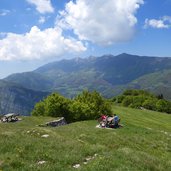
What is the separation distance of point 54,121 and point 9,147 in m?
36.5

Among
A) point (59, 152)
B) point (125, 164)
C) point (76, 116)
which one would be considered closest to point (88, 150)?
point (59, 152)

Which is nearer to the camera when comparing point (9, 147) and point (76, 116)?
point (9, 147)

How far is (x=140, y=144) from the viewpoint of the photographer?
3828cm

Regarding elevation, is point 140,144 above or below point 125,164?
below

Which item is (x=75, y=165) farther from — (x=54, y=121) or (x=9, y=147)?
(x=54, y=121)

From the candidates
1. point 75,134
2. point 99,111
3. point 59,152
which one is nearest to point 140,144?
point 75,134

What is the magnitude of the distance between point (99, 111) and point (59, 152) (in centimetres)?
6307

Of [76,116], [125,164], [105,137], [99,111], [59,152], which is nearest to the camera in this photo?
[125,164]

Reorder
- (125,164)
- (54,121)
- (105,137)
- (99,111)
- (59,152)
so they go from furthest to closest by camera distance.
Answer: (99,111), (54,121), (105,137), (59,152), (125,164)

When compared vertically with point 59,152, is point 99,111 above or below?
below

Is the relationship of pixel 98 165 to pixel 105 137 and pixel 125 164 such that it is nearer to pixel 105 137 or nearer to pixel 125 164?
pixel 125 164

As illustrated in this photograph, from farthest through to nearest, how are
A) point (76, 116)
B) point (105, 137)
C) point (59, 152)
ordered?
point (76, 116) < point (105, 137) < point (59, 152)

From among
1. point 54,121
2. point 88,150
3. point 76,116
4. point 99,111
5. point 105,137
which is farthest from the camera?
point 99,111

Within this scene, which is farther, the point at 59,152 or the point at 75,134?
the point at 75,134
